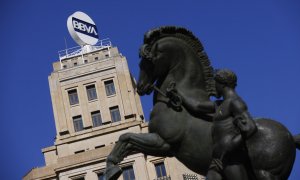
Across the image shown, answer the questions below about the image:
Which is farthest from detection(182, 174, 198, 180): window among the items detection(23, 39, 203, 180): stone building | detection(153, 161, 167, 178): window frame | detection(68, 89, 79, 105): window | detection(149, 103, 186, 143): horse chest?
detection(149, 103, 186, 143): horse chest

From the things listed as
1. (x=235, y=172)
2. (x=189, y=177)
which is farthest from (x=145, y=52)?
(x=189, y=177)

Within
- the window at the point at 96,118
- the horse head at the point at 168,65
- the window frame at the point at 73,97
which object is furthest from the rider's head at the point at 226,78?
the window frame at the point at 73,97

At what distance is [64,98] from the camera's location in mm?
87562

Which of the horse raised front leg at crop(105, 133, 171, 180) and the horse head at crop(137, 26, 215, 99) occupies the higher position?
the horse head at crop(137, 26, 215, 99)

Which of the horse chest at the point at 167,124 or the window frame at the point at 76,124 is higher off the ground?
the window frame at the point at 76,124

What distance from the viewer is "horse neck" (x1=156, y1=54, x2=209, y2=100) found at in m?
9.94

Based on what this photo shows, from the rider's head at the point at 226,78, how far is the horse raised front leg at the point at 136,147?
45.6 inches

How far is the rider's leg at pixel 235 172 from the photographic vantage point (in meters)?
8.88

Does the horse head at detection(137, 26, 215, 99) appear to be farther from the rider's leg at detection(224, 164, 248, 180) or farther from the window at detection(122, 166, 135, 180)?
the window at detection(122, 166, 135, 180)

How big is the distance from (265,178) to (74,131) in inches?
3063

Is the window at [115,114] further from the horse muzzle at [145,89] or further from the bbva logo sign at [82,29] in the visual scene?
the horse muzzle at [145,89]

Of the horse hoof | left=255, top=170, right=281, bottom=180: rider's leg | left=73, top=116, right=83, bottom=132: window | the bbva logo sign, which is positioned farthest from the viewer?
the bbva logo sign

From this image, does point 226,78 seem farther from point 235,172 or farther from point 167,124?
point 235,172

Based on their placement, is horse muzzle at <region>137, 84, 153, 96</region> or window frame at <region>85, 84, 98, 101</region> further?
window frame at <region>85, 84, 98, 101</region>
